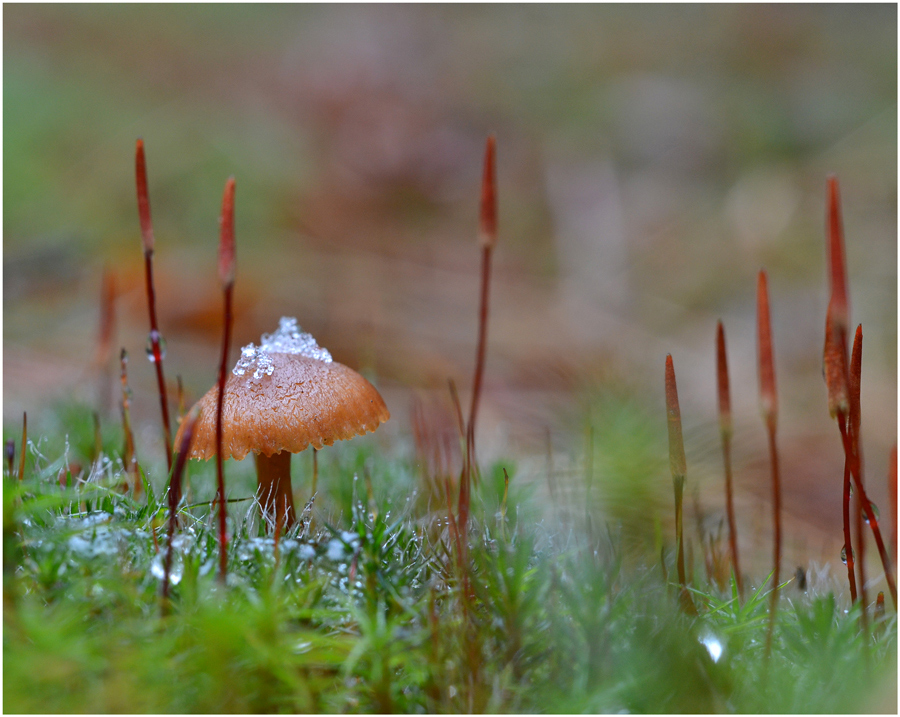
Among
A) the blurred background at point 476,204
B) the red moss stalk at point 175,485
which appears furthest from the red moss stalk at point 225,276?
the blurred background at point 476,204

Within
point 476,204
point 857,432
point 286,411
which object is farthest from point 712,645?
point 476,204

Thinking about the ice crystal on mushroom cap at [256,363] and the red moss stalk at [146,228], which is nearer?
the red moss stalk at [146,228]

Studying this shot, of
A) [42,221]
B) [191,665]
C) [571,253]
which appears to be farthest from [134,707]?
[571,253]

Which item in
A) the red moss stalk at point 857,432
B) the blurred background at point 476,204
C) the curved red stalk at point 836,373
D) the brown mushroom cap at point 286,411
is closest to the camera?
the curved red stalk at point 836,373

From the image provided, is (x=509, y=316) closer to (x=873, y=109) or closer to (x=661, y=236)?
(x=661, y=236)

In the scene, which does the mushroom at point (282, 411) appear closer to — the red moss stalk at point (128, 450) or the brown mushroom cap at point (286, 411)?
the brown mushroom cap at point (286, 411)
